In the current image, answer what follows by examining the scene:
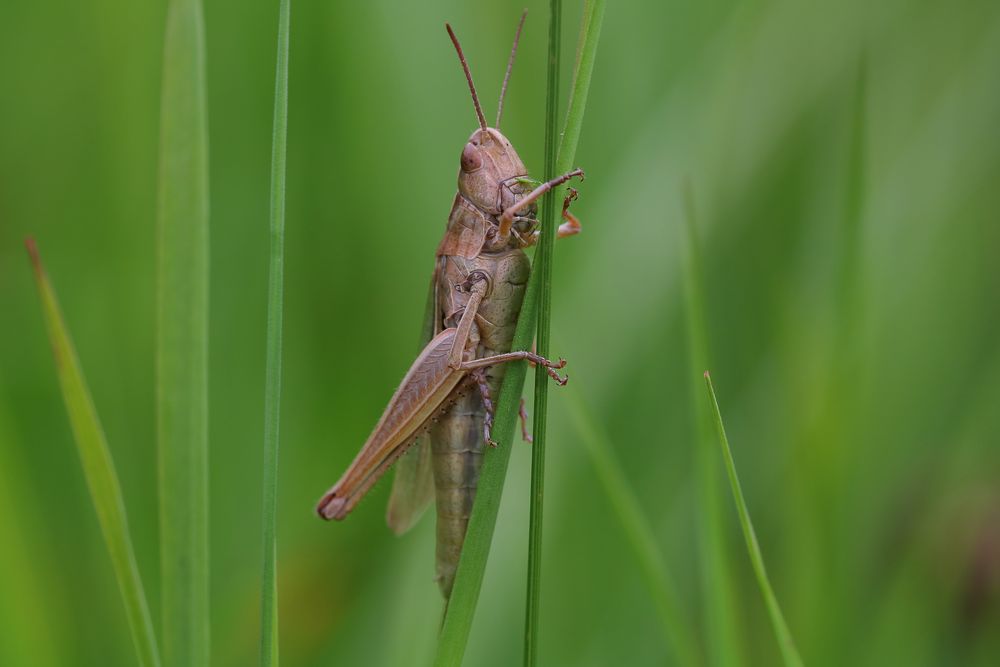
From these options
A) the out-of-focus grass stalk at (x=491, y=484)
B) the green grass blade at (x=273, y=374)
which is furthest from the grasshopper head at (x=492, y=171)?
the green grass blade at (x=273, y=374)

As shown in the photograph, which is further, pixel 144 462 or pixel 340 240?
pixel 340 240

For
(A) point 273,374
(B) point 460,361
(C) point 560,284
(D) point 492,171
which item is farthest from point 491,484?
(C) point 560,284

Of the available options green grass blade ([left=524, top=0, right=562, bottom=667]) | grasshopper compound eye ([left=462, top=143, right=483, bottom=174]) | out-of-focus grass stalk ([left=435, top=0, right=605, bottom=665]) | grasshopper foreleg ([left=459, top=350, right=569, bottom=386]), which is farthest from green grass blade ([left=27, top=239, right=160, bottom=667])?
grasshopper compound eye ([left=462, top=143, right=483, bottom=174])

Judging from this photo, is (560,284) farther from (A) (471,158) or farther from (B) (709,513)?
(B) (709,513)

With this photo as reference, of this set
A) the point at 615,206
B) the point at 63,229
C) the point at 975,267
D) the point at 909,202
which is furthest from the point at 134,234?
the point at 975,267

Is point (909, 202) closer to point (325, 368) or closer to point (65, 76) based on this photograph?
point (325, 368)

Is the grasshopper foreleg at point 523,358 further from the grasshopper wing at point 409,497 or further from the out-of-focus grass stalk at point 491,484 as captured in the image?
the grasshopper wing at point 409,497
